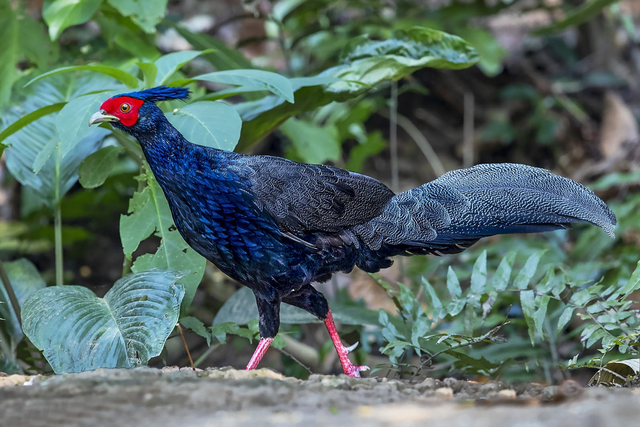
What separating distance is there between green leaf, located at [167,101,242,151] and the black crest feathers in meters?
0.11

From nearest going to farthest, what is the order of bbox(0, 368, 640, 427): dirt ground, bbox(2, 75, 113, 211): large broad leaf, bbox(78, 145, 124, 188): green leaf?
bbox(0, 368, 640, 427): dirt ground → bbox(78, 145, 124, 188): green leaf → bbox(2, 75, 113, 211): large broad leaf

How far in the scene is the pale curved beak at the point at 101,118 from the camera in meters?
2.54

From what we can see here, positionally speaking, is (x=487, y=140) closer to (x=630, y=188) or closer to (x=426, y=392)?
(x=630, y=188)

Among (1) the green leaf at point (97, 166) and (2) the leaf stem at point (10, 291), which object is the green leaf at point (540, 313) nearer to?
(1) the green leaf at point (97, 166)

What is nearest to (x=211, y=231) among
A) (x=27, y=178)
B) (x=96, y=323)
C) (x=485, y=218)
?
(x=96, y=323)

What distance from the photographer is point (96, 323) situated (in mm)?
2549

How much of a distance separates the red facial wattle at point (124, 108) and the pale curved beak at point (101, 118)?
0.04 ft

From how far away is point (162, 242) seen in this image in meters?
2.91

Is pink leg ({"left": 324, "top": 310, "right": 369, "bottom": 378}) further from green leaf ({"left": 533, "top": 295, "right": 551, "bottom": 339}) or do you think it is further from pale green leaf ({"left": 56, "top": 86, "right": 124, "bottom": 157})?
pale green leaf ({"left": 56, "top": 86, "right": 124, "bottom": 157})

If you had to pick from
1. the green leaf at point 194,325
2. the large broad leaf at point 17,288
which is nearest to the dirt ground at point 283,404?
the green leaf at point 194,325

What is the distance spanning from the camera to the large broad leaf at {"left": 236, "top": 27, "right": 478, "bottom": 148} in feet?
10.6

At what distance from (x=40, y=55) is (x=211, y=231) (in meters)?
2.28

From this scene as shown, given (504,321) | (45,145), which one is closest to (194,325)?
(45,145)

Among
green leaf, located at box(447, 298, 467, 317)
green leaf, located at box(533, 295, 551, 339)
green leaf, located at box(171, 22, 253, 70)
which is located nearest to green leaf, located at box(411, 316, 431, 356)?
green leaf, located at box(447, 298, 467, 317)
